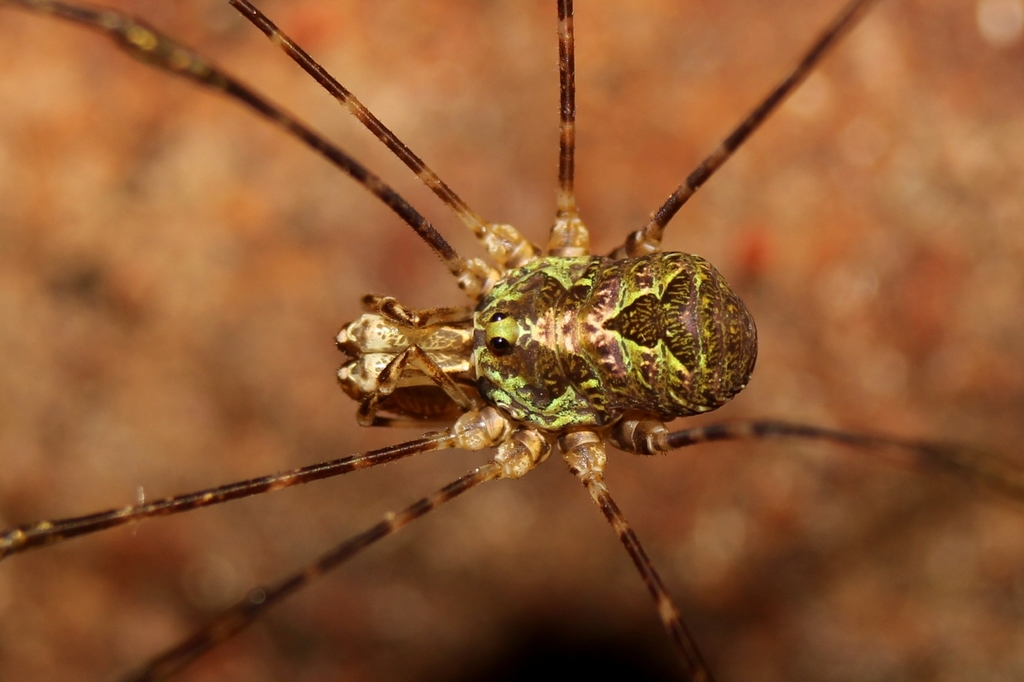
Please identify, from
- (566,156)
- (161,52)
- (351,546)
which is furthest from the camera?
(566,156)

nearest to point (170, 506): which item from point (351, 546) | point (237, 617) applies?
point (237, 617)

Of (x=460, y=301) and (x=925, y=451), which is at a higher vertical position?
(x=460, y=301)

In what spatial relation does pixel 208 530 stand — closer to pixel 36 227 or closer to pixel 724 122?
pixel 36 227

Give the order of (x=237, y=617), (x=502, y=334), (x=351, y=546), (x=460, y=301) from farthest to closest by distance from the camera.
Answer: (x=460, y=301)
(x=502, y=334)
(x=351, y=546)
(x=237, y=617)

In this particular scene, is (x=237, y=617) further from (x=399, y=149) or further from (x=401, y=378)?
(x=399, y=149)

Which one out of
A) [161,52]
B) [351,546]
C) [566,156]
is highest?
[566,156]

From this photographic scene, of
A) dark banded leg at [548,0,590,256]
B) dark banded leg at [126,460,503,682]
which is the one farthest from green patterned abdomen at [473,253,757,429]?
dark banded leg at [126,460,503,682]

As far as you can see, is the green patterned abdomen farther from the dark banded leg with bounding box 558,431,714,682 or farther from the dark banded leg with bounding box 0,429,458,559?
the dark banded leg with bounding box 0,429,458,559

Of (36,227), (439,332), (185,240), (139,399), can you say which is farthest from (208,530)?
(439,332)
